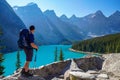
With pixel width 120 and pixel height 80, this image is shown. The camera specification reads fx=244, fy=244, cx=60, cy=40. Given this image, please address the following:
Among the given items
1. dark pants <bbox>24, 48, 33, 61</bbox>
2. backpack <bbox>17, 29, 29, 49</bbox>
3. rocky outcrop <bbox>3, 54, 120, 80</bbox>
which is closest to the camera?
backpack <bbox>17, 29, 29, 49</bbox>

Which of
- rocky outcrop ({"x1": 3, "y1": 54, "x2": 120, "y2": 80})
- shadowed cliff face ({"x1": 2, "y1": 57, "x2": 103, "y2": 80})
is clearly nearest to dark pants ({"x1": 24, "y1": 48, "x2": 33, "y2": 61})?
rocky outcrop ({"x1": 3, "y1": 54, "x2": 120, "y2": 80})

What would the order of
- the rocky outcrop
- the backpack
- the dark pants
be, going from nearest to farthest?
the backpack → the dark pants → the rocky outcrop

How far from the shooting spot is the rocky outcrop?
611 inches

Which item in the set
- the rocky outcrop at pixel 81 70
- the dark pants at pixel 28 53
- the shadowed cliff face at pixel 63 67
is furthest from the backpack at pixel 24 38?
the shadowed cliff face at pixel 63 67

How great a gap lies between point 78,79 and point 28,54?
3.56 meters

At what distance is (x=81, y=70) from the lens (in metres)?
18.6

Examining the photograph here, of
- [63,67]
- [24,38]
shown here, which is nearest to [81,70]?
[24,38]

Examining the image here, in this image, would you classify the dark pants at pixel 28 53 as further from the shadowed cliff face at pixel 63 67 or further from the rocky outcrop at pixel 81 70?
the shadowed cliff face at pixel 63 67

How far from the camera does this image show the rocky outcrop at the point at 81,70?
1553cm

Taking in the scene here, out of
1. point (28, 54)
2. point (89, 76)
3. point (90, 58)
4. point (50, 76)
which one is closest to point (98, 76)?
point (89, 76)

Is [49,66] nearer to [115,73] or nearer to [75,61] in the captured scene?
[75,61]

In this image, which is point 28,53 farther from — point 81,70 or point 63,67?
point 63,67

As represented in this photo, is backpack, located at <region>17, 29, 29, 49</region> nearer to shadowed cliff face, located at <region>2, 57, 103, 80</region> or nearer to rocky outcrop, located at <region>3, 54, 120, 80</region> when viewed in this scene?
rocky outcrop, located at <region>3, 54, 120, 80</region>

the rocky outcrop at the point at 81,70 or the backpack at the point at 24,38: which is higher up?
the backpack at the point at 24,38
